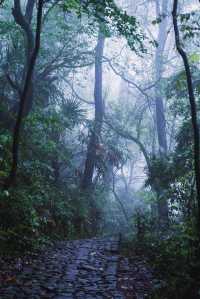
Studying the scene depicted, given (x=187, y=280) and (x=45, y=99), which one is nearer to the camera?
(x=187, y=280)

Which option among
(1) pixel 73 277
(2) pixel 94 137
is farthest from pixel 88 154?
(1) pixel 73 277

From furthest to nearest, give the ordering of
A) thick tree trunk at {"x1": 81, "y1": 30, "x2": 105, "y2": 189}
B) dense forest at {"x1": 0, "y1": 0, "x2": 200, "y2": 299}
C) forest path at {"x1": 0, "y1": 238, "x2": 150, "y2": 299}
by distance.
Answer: thick tree trunk at {"x1": 81, "y1": 30, "x2": 105, "y2": 189} → dense forest at {"x1": 0, "y1": 0, "x2": 200, "y2": 299} → forest path at {"x1": 0, "y1": 238, "x2": 150, "y2": 299}

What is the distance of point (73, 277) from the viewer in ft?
18.6

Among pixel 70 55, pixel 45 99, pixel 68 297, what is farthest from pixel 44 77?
pixel 68 297

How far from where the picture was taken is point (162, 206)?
638 inches

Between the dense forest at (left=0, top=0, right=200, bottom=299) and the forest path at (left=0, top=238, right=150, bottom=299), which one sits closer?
the forest path at (left=0, top=238, right=150, bottom=299)

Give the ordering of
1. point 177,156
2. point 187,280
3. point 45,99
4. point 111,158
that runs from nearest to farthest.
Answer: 1. point 187,280
2. point 177,156
3. point 45,99
4. point 111,158

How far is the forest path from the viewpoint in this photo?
4.82m

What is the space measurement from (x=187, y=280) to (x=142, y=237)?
158 inches

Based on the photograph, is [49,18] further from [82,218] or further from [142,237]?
[142,237]

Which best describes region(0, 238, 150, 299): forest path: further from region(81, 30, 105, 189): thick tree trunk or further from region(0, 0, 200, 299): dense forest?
region(81, 30, 105, 189): thick tree trunk

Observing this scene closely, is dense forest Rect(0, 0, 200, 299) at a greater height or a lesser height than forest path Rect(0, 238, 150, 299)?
greater

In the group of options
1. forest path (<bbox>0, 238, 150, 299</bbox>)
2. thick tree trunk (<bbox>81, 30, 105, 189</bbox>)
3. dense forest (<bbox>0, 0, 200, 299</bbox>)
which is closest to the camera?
forest path (<bbox>0, 238, 150, 299</bbox>)

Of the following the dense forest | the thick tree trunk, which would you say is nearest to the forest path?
the dense forest
